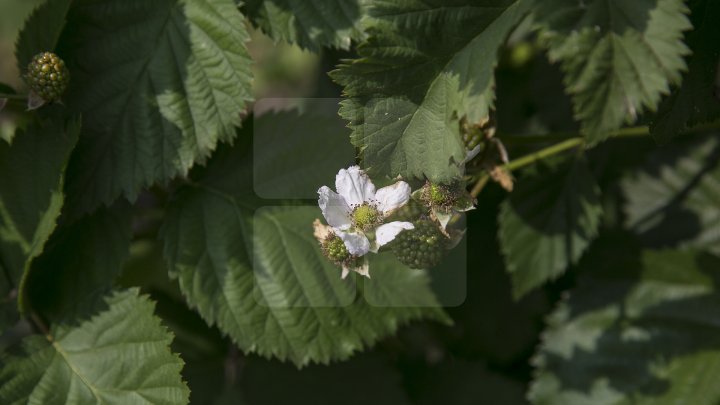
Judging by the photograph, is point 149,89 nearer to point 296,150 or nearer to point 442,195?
point 296,150

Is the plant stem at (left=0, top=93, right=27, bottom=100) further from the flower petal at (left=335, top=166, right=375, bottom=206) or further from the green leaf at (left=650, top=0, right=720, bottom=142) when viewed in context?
the green leaf at (left=650, top=0, right=720, bottom=142)

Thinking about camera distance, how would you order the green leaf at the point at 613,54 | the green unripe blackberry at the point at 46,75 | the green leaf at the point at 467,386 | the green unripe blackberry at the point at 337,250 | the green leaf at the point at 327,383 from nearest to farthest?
the green leaf at the point at 613,54 < the green unripe blackberry at the point at 337,250 < the green unripe blackberry at the point at 46,75 < the green leaf at the point at 327,383 < the green leaf at the point at 467,386

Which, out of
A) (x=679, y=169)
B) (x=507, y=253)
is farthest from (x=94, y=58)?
(x=679, y=169)

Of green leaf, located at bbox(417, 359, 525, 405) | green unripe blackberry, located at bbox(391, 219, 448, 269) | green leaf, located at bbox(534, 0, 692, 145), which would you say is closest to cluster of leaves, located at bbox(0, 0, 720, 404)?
green leaf, located at bbox(534, 0, 692, 145)

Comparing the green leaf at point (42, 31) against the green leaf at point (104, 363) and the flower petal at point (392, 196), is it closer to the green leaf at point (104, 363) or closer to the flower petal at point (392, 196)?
the green leaf at point (104, 363)

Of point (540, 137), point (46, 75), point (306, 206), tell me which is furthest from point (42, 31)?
point (540, 137)

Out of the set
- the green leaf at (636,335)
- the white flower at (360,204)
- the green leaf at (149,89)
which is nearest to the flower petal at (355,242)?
the white flower at (360,204)

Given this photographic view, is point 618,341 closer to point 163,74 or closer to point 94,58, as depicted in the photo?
point 163,74
